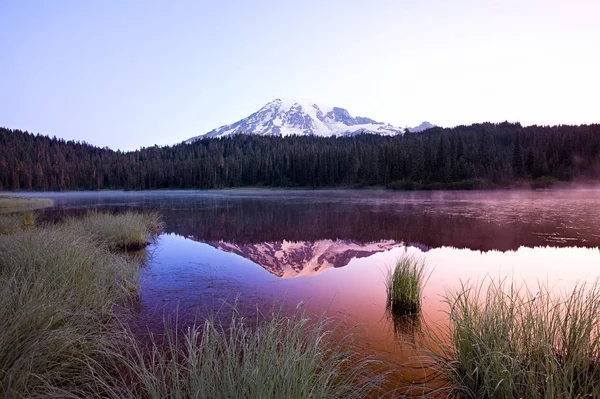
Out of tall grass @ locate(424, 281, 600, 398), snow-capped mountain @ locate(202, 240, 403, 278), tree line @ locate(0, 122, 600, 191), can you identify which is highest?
tree line @ locate(0, 122, 600, 191)

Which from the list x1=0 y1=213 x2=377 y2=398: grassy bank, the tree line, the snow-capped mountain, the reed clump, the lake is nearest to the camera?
x1=0 y1=213 x2=377 y2=398: grassy bank

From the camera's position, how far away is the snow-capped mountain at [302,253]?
12.3 m

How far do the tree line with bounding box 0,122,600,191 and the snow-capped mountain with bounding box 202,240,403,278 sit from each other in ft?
233

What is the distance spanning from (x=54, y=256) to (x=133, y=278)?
198 cm

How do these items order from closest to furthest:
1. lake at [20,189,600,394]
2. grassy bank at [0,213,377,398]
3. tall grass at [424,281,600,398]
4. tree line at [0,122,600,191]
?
grassy bank at [0,213,377,398] → tall grass at [424,281,600,398] → lake at [20,189,600,394] → tree line at [0,122,600,191]

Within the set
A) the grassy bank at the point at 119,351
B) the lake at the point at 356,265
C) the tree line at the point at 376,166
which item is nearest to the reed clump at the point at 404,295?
the lake at the point at 356,265

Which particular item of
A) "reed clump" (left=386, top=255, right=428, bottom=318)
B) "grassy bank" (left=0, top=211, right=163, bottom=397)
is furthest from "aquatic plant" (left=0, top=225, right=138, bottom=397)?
"reed clump" (left=386, top=255, right=428, bottom=318)

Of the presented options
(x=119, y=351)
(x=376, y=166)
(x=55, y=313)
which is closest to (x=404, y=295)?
(x=119, y=351)

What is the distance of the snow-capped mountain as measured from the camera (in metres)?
12.3

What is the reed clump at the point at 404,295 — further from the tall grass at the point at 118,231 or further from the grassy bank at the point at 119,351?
the tall grass at the point at 118,231

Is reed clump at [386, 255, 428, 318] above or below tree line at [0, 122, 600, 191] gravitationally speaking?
below

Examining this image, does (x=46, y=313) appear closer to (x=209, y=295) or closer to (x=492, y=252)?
(x=209, y=295)

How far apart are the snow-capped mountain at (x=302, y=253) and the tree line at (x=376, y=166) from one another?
2794 inches

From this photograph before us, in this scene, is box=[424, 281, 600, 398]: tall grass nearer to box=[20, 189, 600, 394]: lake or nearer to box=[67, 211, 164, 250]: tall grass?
box=[20, 189, 600, 394]: lake
